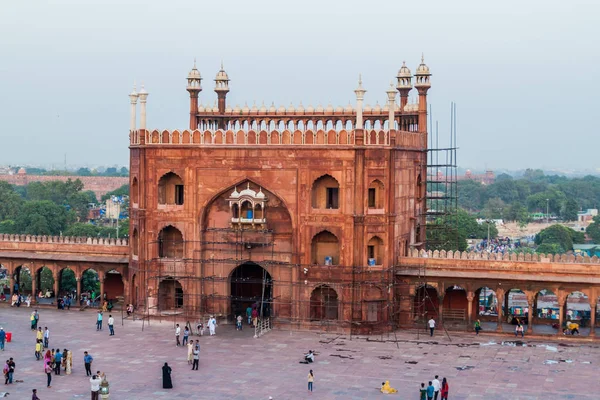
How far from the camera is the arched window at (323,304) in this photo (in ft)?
128

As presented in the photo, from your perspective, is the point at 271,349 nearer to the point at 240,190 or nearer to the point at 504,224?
the point at 240,190

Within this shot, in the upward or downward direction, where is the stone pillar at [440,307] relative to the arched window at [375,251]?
downward

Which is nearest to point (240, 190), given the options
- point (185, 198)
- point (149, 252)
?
point (185, 198)

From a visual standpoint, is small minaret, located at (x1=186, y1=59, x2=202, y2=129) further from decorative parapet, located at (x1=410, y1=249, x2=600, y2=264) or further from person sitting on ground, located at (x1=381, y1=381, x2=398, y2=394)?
person sitting on ground, located at (x1=381, y1=381, x2=398, y2=394)

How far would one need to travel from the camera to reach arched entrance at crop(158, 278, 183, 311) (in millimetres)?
41344

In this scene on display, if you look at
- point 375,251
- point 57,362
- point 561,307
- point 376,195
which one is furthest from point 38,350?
point 561,307

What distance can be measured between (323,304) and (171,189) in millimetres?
8700

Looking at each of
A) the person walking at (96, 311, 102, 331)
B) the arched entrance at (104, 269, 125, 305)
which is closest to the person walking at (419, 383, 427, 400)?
the person walking at (96, 311, 102, 331)

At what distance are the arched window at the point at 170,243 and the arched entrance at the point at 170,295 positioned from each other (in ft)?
3.77

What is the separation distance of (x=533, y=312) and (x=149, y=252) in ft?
56.4

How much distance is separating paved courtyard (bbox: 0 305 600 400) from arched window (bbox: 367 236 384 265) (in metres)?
3.24

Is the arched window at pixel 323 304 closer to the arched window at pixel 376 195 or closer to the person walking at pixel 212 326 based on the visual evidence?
the arched window at pixel 376 195

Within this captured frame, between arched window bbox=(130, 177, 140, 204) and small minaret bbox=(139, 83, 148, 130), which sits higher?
small minaret bbox=(139, 83, 148, 130)

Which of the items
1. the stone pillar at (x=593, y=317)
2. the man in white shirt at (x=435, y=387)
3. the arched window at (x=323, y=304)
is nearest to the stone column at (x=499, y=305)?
the stone pillar at (x=593, y=317)
